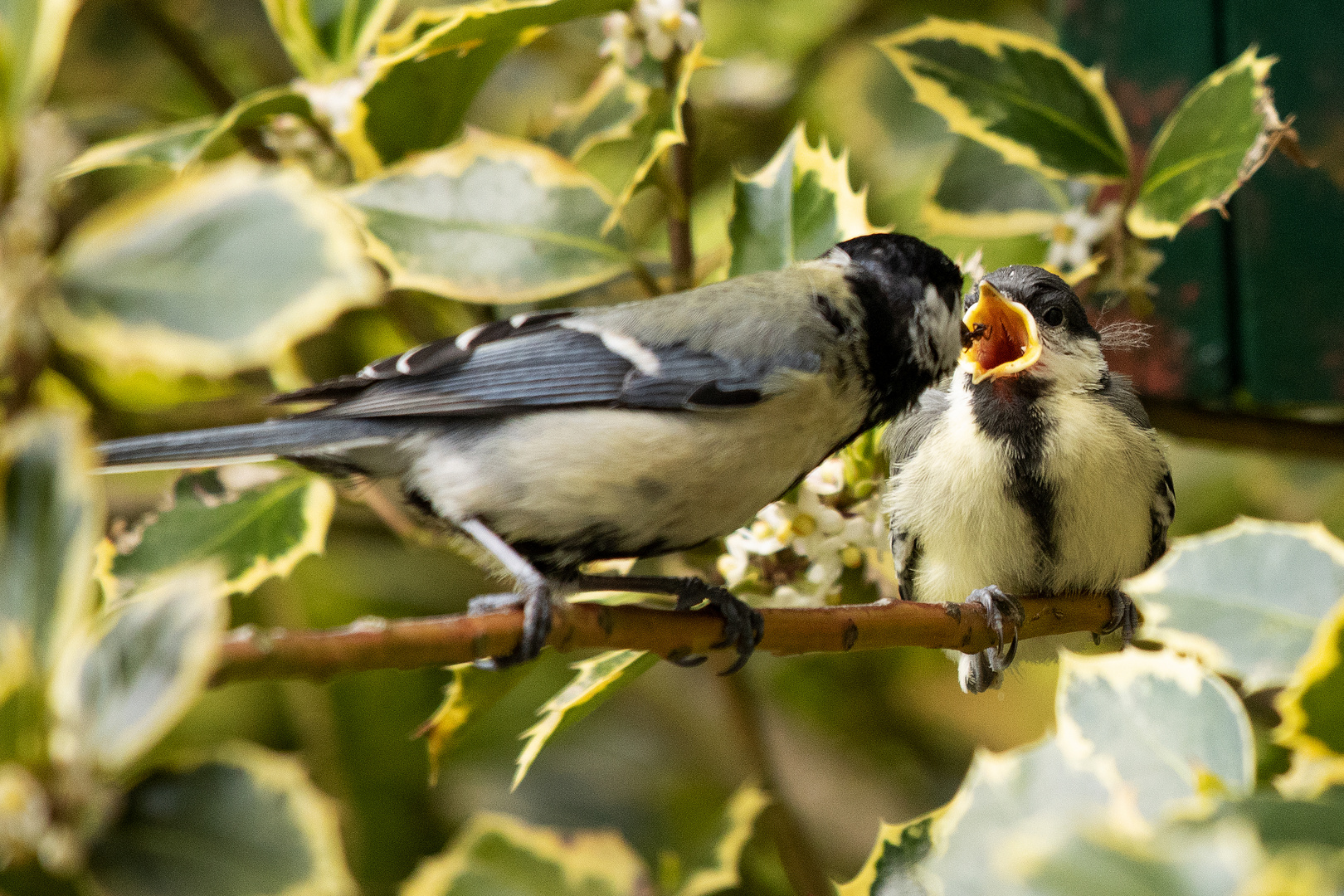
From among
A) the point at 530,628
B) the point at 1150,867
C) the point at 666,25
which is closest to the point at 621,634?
the point at 530,628

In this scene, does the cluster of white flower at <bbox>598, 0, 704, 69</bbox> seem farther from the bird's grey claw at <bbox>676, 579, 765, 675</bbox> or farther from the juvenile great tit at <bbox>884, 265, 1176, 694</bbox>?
the bird's grey claw at <bbox>676, 579, 765, 675</bbox>

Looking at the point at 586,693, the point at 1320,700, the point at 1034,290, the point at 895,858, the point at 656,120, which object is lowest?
the point at 895,858

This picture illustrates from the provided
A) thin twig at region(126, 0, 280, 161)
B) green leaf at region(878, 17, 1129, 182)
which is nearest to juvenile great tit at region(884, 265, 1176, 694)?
green leaf at region(878, 17, 1129, 182)

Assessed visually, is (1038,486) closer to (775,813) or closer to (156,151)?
(775,813)

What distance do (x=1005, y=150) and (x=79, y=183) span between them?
47.4 inches

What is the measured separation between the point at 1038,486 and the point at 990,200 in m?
0.32

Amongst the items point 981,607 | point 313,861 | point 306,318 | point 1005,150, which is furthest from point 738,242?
point 313,861

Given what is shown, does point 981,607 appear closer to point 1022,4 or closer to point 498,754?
point 498,754

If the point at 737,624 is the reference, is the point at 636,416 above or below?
above

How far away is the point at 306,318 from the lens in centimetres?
61

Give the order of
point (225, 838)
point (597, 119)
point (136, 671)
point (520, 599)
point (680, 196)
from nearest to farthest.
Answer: point (136, 671)
point (225, 838)
point (520, 599)
point (680, 196)
point (597, 119)

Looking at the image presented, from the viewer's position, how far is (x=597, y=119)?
136 centimetres

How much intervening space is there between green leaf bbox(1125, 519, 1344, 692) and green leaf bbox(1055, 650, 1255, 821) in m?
0.04

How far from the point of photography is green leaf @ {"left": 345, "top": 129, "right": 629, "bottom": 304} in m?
1.03
